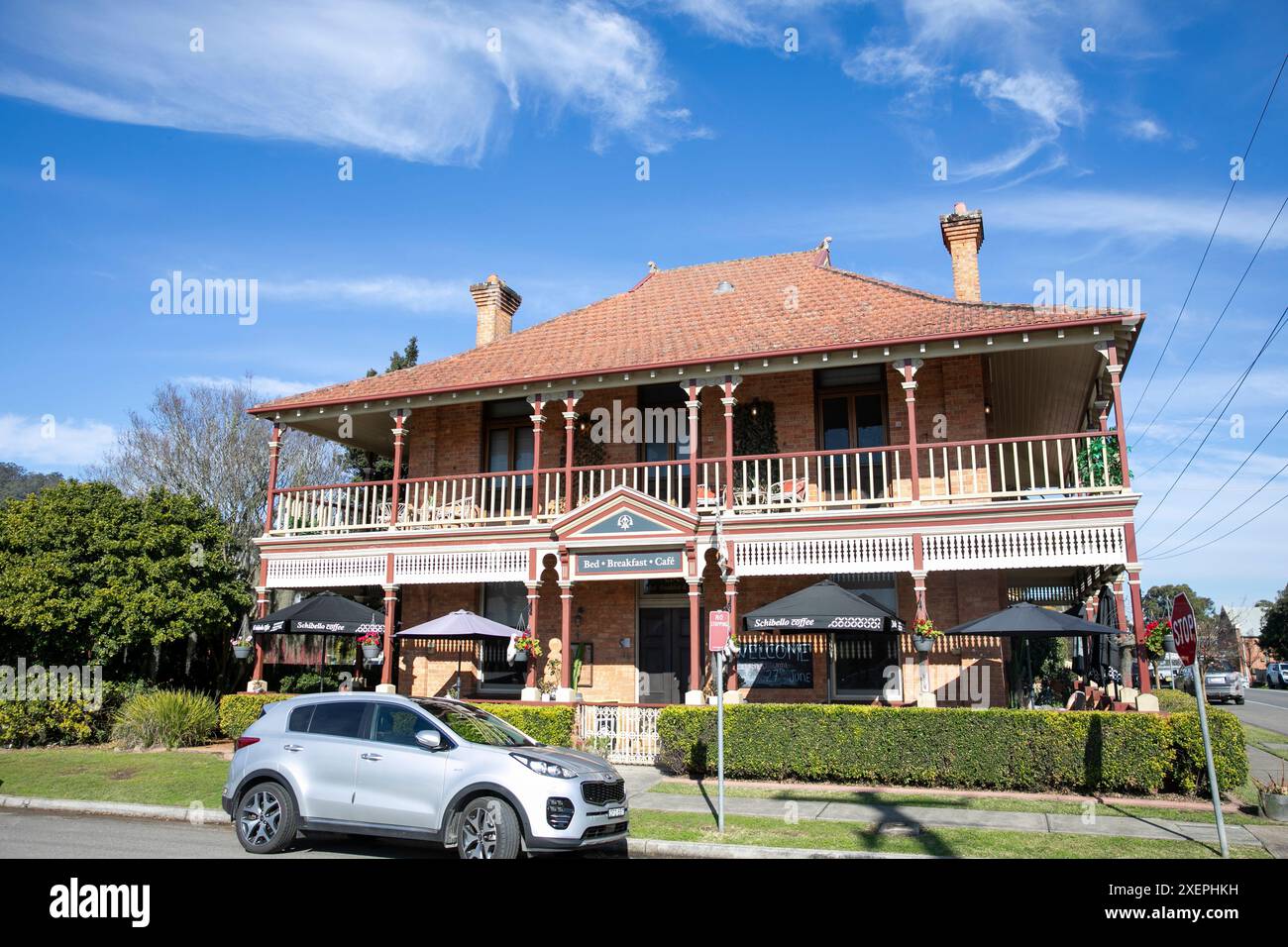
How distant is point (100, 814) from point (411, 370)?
11.6 meters

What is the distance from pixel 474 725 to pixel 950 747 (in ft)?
23.4

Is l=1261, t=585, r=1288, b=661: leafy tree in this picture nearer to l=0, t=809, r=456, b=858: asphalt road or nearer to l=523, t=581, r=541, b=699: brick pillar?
l=523, t=581, r=541, b=699: brick pillar

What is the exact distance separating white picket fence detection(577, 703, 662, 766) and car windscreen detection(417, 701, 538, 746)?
607 cm

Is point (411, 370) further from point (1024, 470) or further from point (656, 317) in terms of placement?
point (1024, 470)

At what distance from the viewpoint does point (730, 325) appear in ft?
62.3

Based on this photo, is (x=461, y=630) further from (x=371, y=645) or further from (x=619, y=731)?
(x=619, y=731)

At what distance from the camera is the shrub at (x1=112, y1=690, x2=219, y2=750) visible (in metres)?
17.0

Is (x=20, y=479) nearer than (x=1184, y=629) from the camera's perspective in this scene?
No

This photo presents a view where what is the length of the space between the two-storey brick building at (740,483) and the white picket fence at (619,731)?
39.2 inches

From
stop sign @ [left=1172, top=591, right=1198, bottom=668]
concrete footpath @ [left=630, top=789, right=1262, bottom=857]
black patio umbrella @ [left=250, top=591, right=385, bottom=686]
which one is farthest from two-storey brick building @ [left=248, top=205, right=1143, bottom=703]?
stop sign @ [left=1172, top=591, right=1198, bottom=668]

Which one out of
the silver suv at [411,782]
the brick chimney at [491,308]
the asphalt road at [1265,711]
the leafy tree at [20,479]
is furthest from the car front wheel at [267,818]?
the leafy tree at [20,479]

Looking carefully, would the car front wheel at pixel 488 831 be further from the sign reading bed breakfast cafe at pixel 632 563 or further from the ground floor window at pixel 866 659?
the ground floor window at pixel 866 659

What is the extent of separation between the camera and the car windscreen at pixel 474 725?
8711 millimetres

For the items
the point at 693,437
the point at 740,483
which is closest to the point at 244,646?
the point at 693,437
